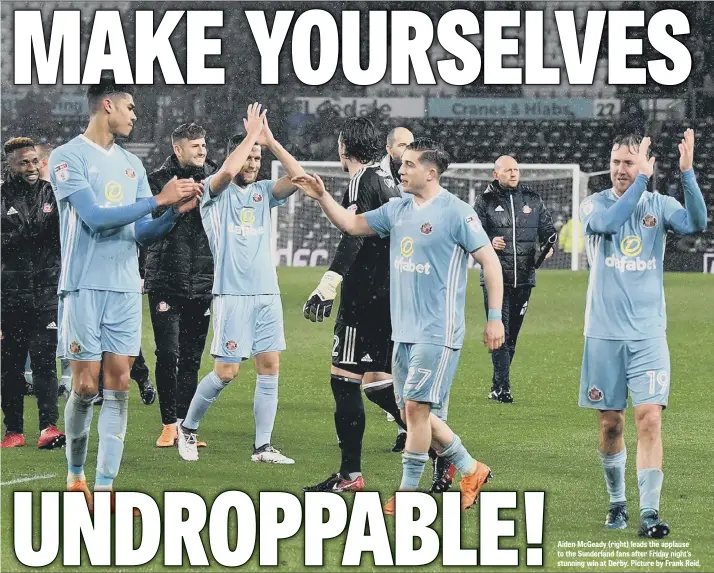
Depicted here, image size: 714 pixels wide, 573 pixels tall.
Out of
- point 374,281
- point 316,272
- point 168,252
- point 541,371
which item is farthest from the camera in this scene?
point 316,272

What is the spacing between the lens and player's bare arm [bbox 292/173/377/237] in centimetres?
656

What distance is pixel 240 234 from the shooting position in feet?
26.7

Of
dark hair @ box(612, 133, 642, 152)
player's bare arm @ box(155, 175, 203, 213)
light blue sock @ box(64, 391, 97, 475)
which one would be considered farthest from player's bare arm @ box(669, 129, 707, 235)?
light blue sock @ box(64, 391, 97, 475)

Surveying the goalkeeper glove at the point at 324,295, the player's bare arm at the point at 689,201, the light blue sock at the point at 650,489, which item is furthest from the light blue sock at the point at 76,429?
the player's bare arm at the point at 689,201

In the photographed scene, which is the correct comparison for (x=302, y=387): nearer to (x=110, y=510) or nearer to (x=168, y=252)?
(x=168, y=252)

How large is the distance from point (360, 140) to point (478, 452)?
2.59 metres

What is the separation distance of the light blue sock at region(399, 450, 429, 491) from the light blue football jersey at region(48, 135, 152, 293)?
64.8 inches

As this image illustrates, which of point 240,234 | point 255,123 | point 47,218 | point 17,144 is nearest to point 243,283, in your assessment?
point 240,234

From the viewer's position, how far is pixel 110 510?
249 inches

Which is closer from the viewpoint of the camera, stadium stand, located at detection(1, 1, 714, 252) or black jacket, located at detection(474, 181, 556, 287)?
black jacket, located at detection(474, 181, 556, 287)

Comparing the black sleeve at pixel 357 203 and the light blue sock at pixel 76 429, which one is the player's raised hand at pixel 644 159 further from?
the light blue sock at pixel 76 429

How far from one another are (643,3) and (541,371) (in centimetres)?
2539

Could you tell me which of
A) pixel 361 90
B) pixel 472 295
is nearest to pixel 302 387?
pixel 472 295

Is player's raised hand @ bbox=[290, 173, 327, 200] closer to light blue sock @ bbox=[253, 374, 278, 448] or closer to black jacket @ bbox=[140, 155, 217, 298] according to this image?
light blue sock @ bbox=[253, 374, 278, 448]
